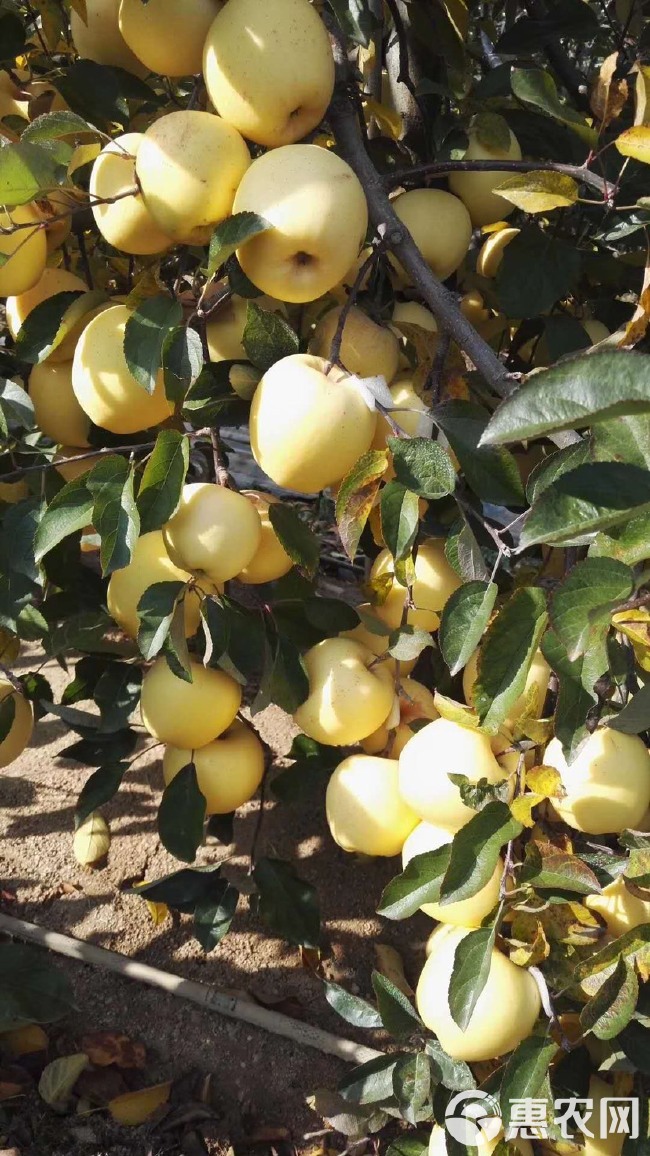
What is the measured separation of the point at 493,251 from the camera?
1386mm

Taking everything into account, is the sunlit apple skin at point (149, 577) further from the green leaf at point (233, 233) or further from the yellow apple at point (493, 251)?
the yellow apple at point (493, 251)

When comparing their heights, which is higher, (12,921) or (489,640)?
(489,640)

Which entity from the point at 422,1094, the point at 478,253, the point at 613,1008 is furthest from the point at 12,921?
the point at 478,253

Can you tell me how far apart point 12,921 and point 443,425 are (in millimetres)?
1253

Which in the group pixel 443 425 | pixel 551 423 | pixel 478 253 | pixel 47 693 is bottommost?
pixel 47 693

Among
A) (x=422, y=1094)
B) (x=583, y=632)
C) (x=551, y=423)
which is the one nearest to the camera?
(x=551, y=423)

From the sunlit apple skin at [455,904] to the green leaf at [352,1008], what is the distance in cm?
28

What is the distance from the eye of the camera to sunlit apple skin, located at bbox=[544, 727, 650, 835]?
952 mm

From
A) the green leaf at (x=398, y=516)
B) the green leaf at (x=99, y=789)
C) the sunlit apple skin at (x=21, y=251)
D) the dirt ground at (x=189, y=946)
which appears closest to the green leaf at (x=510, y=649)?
the green leaf at (x=398, y=516)

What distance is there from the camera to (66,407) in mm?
1105

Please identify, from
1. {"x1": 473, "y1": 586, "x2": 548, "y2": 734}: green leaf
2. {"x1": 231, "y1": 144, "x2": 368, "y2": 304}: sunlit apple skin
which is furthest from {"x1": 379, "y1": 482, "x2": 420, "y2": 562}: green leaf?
{"x1": 231, "y1": 144, "x2": 368, "y2": 304}: sunlit apple skin

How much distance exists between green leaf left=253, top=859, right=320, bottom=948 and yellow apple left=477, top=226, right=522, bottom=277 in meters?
0.98

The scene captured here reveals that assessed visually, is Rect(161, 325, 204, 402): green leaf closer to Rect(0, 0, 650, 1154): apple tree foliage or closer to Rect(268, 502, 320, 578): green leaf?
Rect(0, 0, 650, 1154): apple tree foliage

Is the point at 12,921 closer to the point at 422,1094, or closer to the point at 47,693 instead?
the point at 47,693
